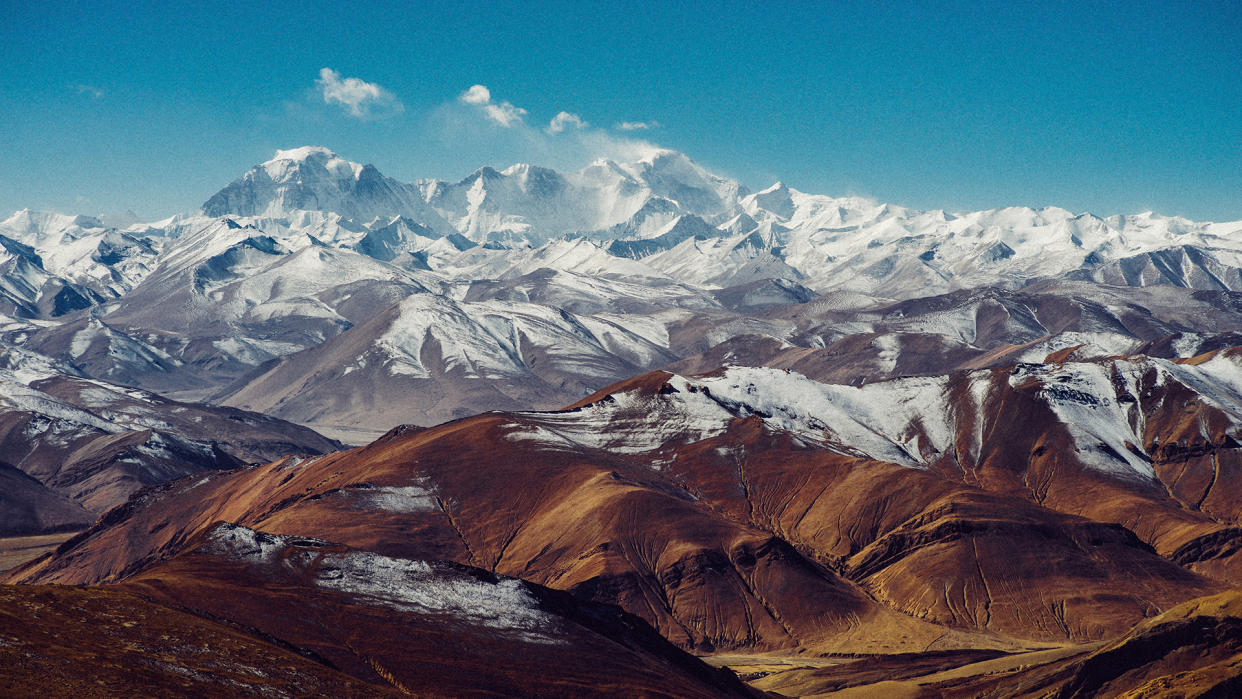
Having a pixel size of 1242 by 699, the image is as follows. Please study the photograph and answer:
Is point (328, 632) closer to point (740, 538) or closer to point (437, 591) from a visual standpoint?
point (437, 591)

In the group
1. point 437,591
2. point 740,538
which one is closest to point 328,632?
point 437,591

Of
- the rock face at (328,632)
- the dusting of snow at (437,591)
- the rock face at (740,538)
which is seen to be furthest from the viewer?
the rock face at (740,538)

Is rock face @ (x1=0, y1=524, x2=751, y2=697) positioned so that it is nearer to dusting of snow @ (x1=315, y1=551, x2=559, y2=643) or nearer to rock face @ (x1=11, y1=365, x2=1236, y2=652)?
dusting of snow @ (x1=315, y1=551, x2=559, y2=643)

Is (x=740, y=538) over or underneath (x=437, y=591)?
underneath

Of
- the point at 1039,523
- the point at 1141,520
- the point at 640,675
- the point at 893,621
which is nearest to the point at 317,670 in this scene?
the point at 640,675

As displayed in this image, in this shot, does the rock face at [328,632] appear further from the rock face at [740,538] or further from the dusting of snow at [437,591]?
the rock face at [740,538]

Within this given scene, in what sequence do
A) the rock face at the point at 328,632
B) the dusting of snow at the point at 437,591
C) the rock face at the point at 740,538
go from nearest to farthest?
the rock face at the point at 328,632 → the dusting of snow at the point at 437,591 → the rock face at the point at 740,538

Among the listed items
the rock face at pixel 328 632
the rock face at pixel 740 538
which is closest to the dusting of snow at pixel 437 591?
the rock face at pixel 328 632

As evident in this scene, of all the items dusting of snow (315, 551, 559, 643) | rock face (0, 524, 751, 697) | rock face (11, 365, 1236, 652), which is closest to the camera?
rock face (0, 524, 751, 697)

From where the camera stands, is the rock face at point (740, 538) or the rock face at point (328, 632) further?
the rock face at point (740, 538)

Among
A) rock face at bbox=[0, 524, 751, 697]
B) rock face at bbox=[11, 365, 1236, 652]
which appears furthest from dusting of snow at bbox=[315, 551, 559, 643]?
rock face at bbox=[11, 365, 1236, 652]

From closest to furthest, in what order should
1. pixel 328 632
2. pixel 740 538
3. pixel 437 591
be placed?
pixel 328 632 < pixel 437 591 < pixel 740 538
